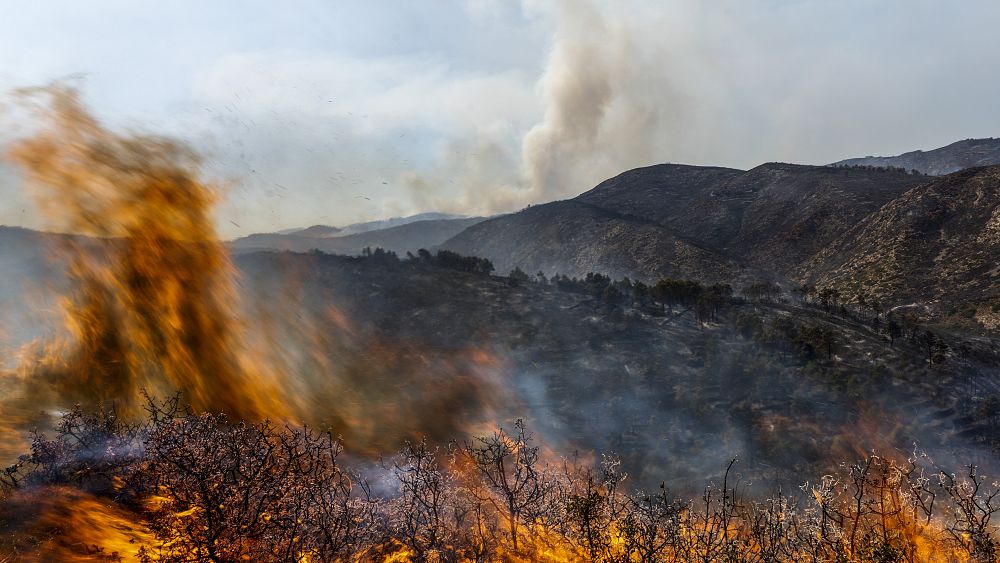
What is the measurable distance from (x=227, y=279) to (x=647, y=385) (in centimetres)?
4313

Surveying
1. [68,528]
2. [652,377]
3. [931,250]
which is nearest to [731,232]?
[931,250]

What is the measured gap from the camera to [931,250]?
9575 centimetres

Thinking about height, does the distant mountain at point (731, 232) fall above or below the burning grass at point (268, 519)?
above

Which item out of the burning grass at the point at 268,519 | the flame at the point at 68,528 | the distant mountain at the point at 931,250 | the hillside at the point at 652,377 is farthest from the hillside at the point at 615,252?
the flame at the point at 68,528

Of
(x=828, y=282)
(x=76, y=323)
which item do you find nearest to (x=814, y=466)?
(x=76, y=323)

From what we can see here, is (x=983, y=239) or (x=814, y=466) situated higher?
(x=983, y=239)

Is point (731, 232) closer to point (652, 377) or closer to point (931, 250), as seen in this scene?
point (931, 250)

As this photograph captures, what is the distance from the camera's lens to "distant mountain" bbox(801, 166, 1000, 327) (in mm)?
80869

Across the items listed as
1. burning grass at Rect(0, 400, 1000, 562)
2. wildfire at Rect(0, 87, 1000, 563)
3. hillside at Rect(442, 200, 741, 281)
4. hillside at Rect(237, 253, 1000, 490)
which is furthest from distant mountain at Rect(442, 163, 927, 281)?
burning grass at Rect(0, 400, 1000, 562)

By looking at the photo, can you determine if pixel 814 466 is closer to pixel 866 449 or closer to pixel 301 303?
pixel 866 449

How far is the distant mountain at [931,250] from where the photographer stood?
80869 millimetres

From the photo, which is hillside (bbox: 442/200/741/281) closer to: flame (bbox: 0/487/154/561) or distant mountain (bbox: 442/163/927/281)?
distant mountain (bbox: 442/163/927/281)

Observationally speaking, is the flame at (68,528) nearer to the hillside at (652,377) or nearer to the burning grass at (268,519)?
Answer: the burning grass at (268,519)

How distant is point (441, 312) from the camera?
259ft
